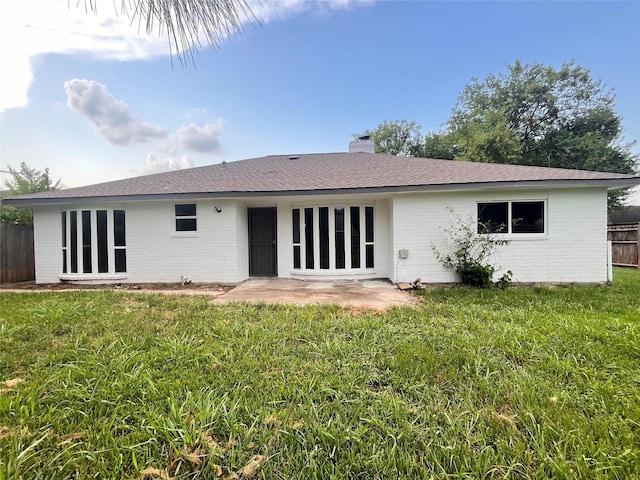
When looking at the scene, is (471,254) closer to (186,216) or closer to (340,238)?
(340,238)

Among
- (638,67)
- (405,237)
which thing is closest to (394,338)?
(405,237)

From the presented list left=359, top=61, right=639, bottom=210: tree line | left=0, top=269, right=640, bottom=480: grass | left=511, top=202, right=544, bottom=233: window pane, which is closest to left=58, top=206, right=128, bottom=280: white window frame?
left=0, top=269, right=640, bottom=480: grass

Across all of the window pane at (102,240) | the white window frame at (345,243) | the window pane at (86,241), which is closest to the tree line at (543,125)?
the white window frame at (345,243)

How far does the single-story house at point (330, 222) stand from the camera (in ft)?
25.2

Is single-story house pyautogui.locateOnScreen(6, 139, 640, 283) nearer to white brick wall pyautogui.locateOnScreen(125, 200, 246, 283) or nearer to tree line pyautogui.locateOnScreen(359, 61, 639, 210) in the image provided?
white brick wall pyautogui.locateOnScreen(125, 200, 246, 283)


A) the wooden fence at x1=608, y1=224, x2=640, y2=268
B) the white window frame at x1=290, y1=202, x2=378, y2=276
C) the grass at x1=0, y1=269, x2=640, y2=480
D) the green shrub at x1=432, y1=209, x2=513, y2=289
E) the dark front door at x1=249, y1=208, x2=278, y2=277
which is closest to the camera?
the grass at x1=0, y1=269, x2=640, y2=480

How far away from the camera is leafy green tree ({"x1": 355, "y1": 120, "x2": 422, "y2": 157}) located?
26.5m

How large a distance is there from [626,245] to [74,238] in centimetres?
2077

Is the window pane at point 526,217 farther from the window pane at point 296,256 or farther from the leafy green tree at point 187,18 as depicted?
the leafy green tree at point 187,18

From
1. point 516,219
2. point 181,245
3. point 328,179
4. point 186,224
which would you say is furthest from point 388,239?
point 181,245

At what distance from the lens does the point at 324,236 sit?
9.04 m

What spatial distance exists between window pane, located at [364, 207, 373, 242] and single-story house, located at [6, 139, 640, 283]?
0.03 meters

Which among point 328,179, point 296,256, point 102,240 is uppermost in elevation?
point 328,179

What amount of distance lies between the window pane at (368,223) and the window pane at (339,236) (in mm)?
753
